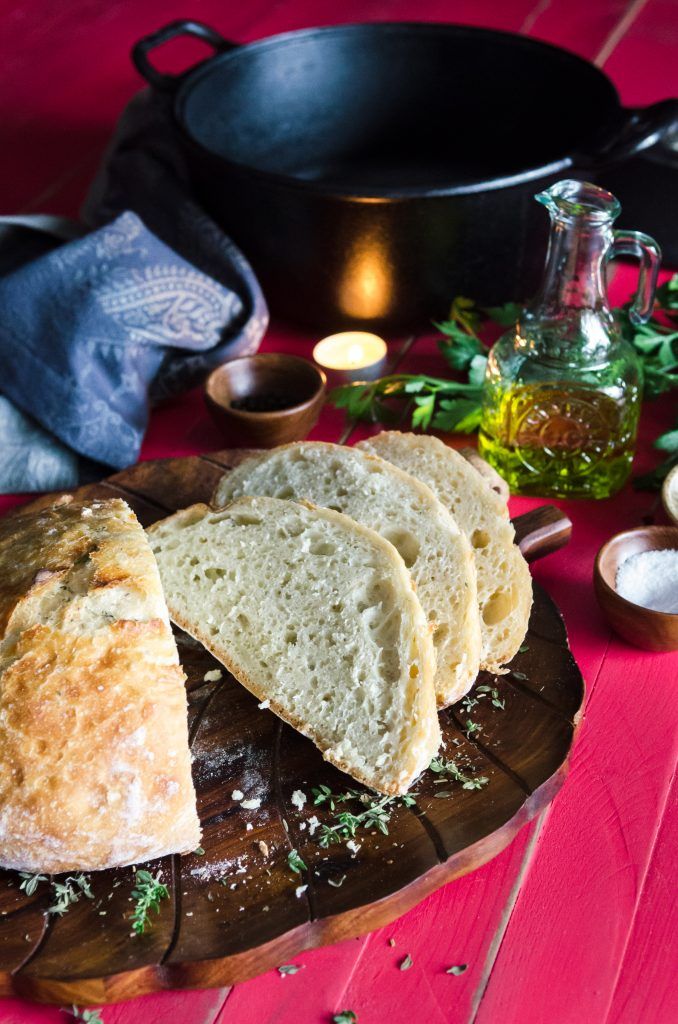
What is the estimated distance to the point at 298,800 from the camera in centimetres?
190

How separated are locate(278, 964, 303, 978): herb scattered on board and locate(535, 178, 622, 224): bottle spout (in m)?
1.62

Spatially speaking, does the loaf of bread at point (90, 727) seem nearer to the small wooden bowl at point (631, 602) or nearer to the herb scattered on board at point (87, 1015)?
the herb scattered on board at point (87, 1015)

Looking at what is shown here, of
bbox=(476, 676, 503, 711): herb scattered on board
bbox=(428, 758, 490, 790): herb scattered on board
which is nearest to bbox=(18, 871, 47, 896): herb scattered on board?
bbox=(428, 758, 490, 790): herb scattered on board

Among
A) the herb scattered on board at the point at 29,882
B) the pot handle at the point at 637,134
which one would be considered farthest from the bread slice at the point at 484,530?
the pot handle at the point at 637,134

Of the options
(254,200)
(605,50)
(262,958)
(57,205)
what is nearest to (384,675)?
(262,958)

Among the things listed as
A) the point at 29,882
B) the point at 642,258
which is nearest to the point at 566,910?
the point at 29,882

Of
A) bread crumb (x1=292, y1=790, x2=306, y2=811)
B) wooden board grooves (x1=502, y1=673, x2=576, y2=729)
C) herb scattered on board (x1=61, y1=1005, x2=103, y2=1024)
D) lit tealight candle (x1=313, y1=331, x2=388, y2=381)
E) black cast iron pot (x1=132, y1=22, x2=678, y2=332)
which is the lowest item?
herb scattered on board (x1=61, y1=1005, x2=103, y2=1024)

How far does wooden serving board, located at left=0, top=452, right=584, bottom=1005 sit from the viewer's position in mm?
1651

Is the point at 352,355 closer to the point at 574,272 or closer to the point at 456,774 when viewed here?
the point at 574,272

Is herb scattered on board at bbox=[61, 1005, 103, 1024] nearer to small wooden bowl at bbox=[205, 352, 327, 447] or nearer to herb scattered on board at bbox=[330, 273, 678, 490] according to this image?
small wooden bowl at bbox=[205, 352, 327, 447]

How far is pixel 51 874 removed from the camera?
1.77 m

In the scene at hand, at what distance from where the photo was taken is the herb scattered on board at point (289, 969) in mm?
1716

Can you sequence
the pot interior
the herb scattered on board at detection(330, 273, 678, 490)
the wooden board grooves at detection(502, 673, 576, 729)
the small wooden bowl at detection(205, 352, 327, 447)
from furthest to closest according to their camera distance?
1. the pot interior
2. the herb scattered on board at detection(330, 273, 678, 490)
3. the small wooden bowl at detection(205, 352, 327, 447)
4. the wooden board grooves at detection(502, 673, 576, 729)

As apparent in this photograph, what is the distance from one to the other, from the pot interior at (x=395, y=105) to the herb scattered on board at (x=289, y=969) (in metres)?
2.62
